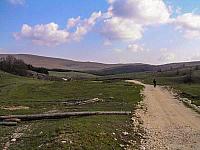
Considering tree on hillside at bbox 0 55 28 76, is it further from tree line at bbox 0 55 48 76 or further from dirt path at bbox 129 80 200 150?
dirt path at bbox 129 80 200 150

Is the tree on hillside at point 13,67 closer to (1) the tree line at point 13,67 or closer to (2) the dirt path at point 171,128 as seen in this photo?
(1) the tree line at point 13,67

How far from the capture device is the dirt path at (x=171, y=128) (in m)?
23.5

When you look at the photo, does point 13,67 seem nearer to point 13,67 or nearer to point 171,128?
point 13,67

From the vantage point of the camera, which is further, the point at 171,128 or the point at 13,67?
the point at 13,67

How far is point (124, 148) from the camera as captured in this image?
21.6 meters

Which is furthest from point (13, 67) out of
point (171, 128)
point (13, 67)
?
point (171, 128)

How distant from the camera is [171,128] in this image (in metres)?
29.9

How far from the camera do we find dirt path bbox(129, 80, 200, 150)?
76.9 feet

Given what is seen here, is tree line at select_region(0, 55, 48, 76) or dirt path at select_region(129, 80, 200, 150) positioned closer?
dirt path at select_region(129, 80, 200, 150)

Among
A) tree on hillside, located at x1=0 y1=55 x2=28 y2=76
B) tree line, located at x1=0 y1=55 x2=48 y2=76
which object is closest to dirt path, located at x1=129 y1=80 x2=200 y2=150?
tree line, located at x1=0 y1=55 x2=48 y2=76

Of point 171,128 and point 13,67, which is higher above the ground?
point 171,128

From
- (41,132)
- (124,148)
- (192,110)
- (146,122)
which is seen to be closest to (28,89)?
(192,110)

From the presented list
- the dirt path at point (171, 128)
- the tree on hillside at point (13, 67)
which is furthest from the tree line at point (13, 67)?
the dirt path at point (171, 128)

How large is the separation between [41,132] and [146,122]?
10247mm
